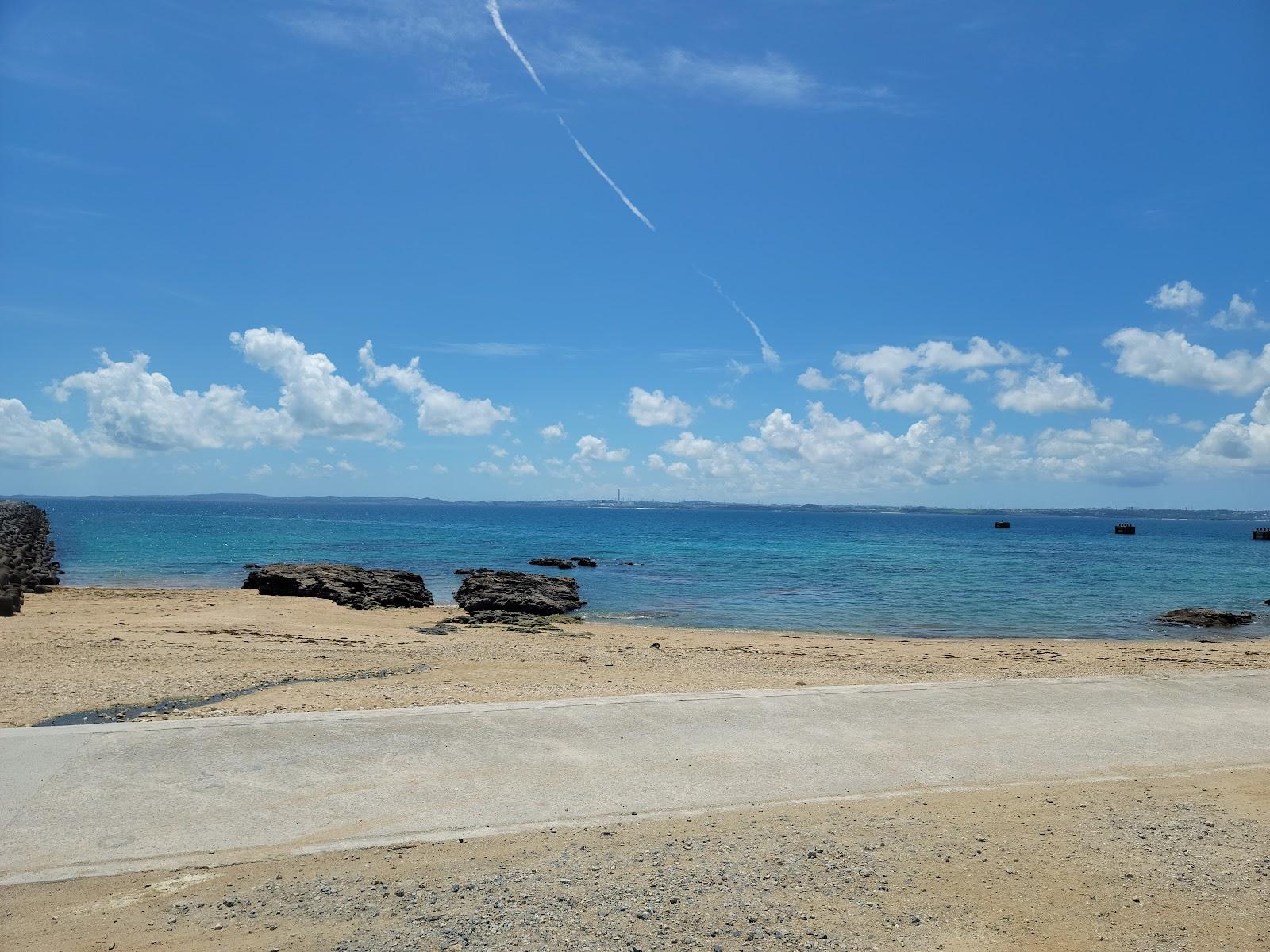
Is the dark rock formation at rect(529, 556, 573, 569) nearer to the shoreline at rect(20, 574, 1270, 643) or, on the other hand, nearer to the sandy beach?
Answer: the shoreline at rect(20, 574, 1270, 643)

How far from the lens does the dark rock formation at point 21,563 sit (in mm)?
19000

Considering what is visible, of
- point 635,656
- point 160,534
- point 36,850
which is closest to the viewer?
point 36,850

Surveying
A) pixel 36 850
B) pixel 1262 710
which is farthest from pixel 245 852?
pixel 1262 710

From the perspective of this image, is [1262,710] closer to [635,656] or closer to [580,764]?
[580,764]

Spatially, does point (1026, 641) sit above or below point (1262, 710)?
below

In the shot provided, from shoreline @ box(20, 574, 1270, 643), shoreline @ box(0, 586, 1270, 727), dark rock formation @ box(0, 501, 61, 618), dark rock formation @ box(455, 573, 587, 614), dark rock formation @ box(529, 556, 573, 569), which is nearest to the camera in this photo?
shoreline @ box(0, 586, 1270, 727)

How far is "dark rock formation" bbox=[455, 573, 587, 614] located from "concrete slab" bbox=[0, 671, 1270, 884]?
1585 cm

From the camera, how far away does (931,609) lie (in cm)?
2758

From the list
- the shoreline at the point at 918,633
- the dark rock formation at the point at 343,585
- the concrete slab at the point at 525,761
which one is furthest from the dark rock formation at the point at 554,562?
the concrete slab at the point at 525,761

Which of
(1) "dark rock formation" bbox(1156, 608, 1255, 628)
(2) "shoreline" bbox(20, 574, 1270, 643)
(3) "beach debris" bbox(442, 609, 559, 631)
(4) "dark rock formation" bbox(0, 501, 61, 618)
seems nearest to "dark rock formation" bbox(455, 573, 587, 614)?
(3) "beach debris" bbox(442, 609, 559, 631)

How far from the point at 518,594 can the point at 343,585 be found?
572cm

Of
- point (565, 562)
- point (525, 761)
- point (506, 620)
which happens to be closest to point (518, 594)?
point (506, 620)

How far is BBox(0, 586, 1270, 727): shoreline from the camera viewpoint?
9.28m

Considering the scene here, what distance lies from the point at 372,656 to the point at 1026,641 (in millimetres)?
15971
